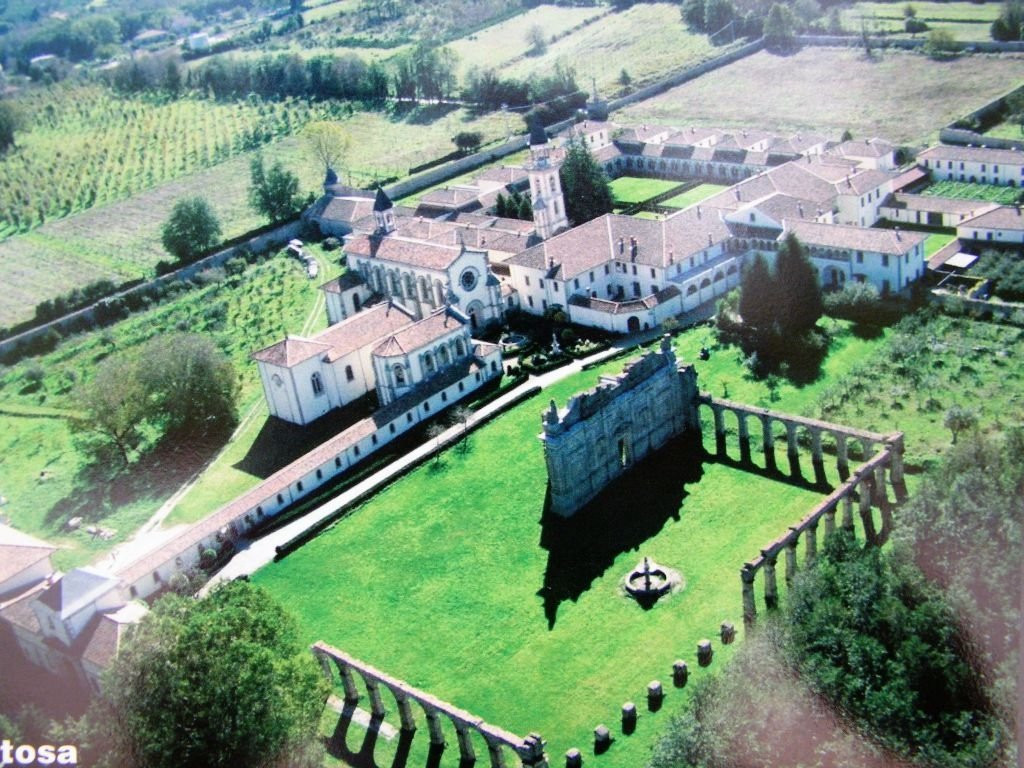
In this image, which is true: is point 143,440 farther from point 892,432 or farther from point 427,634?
point 892,432

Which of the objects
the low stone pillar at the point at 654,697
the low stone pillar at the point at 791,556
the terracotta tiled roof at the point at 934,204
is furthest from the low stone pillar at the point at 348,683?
the terracotta tiled roof at the point at 934,204

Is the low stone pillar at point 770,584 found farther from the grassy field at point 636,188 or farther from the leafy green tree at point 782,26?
the leafy green tree at point 782,26

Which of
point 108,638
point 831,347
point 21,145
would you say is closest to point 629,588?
point 108,638

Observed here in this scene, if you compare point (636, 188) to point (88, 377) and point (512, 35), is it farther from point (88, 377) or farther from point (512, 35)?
point (512, 35)

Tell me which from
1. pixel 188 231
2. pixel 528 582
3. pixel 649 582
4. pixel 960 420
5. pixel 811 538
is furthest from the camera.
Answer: pixel 188 231

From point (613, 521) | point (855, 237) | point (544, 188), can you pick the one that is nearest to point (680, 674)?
point (613, 521)

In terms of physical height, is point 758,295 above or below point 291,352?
below
